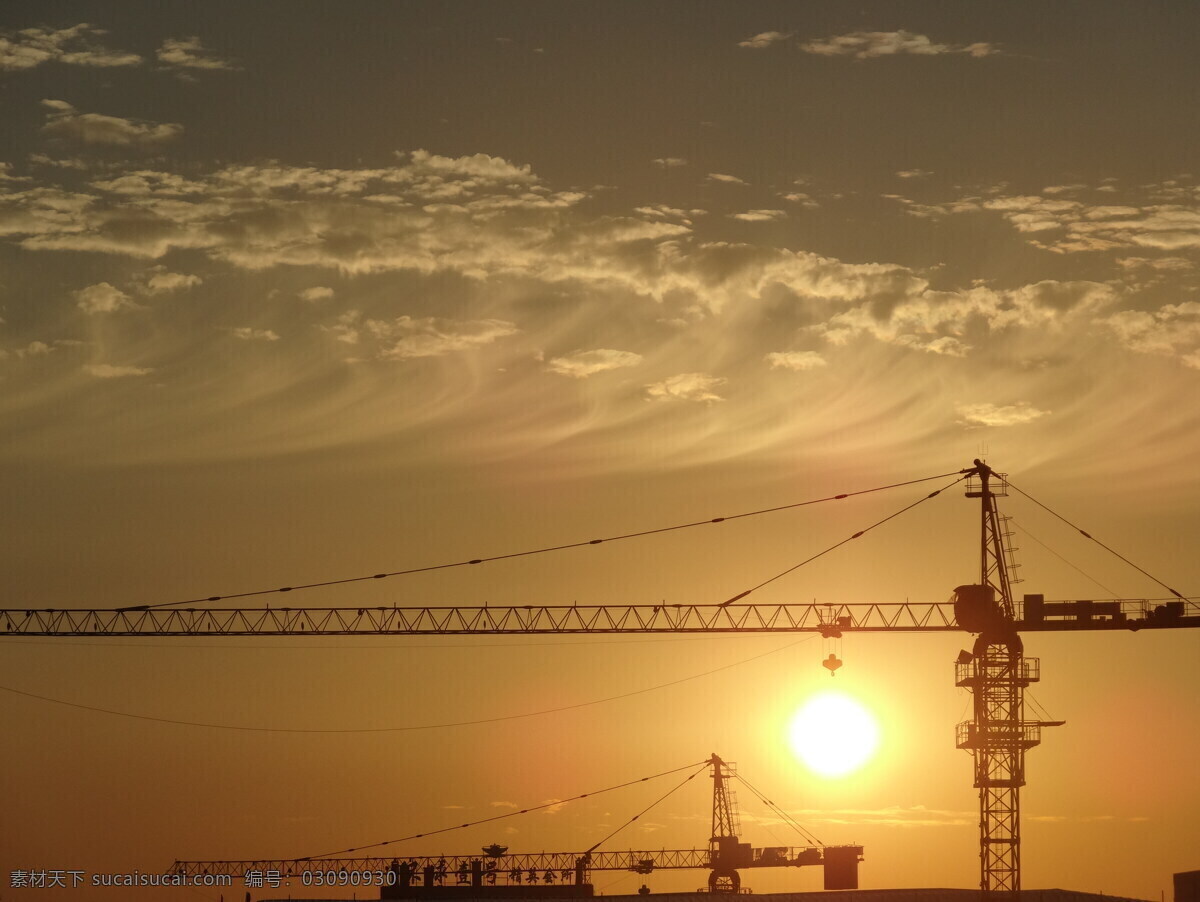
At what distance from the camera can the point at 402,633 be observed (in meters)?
153

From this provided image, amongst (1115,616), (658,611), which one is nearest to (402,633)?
(658,611)

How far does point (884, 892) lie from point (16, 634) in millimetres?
81341

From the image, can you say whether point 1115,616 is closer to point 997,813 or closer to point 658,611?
point 997,813

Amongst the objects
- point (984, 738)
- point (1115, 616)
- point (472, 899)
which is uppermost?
point (1115, 616)

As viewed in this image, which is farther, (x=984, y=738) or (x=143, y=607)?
(x=143, y=607)

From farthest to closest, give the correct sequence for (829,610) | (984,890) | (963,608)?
1. (829,610)
2. (963,608)
3. (984,890)

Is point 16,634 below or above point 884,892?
above

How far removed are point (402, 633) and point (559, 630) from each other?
46.1 ft

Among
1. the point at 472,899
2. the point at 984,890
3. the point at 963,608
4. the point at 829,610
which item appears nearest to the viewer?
the point at 984,890

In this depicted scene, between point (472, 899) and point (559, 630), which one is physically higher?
point (559, 630)

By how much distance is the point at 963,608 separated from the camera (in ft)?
441

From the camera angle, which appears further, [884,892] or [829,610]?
[829,610]

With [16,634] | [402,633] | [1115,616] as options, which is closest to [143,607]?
[16,634]

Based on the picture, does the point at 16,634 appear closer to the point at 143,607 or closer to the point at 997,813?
the point at 143,607
